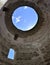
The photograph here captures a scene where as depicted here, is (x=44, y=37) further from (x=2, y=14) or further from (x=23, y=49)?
(x=2, y=14)

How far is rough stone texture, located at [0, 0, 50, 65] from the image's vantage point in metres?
10.6

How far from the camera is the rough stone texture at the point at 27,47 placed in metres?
10.6

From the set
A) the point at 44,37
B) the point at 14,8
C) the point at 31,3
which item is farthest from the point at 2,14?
the point at 44,37

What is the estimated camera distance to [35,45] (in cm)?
1077

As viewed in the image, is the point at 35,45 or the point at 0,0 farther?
the point at 35,45

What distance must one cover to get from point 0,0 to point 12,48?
6.98 ft

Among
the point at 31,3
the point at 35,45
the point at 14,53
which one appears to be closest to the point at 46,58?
the point at 35,45

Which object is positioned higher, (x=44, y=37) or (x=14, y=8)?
(x=14, y=8)

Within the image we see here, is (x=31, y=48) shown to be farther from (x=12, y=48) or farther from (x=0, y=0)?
(x=0, y=0)

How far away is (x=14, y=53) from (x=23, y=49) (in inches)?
16.7

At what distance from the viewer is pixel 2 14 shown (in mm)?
10336

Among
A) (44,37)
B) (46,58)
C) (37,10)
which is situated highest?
(37,10)

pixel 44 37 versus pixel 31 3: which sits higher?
pixel 31 3

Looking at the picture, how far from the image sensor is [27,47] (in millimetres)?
10828
